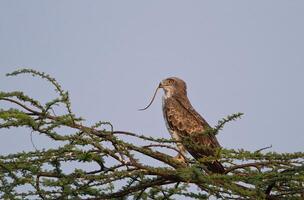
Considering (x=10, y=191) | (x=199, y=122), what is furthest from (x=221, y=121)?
(x=199, y=122)

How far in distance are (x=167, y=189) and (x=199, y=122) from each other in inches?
152

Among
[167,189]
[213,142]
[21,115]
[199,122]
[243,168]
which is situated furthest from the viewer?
[199,122]

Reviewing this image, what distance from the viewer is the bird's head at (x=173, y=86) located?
12.4 m

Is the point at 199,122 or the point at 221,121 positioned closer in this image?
the point at 221,121

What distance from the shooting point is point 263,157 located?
6152mm

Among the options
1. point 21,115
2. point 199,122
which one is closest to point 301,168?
point 21,115

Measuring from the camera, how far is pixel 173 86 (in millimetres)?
12531

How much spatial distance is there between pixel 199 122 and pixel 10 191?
17.2 feet

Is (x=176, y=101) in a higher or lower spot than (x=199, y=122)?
higher

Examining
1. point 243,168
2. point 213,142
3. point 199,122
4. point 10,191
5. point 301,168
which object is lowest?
point 301,168

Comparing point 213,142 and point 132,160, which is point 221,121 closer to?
point 132,160

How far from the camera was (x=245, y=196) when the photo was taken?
590 cm

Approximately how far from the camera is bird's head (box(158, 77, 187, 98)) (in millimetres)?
12375

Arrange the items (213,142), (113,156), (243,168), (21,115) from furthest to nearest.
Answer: (213,142) → (243,168) → (113,156) → (21,115)
